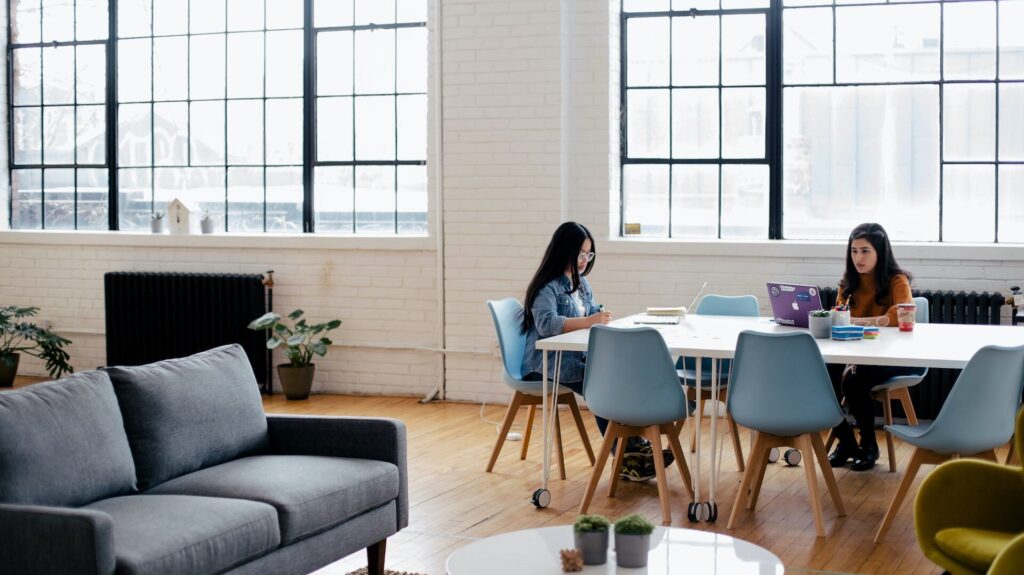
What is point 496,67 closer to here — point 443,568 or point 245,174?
point 245,174

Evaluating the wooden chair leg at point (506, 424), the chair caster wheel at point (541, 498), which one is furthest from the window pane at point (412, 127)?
the chair caster wheel at point (541, 498)

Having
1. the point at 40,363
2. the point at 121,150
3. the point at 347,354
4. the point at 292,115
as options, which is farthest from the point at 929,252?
the point at 40,363

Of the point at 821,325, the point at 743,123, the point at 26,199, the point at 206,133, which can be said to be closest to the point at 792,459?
the point at 821,325

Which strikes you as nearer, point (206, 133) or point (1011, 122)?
point (1011, 122)

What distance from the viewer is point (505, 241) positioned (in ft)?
25.9

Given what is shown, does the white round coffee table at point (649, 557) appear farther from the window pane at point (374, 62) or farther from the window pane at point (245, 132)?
the window pane at point (245, 132)

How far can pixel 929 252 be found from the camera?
23.4 ft

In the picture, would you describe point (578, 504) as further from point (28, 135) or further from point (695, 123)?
point (28, 135)

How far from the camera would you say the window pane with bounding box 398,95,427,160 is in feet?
27.6

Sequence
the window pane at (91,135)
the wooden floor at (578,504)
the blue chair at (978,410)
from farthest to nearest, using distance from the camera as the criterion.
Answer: the window pane at (91,135), the wooden floor at (578,504), the blue chair at (978,410)

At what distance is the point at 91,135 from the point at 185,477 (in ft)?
20.2

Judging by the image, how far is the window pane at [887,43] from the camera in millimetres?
7289

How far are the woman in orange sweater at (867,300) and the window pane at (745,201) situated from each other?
170 cm

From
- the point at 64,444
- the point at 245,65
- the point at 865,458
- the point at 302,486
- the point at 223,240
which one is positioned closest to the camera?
the point at 64,444
